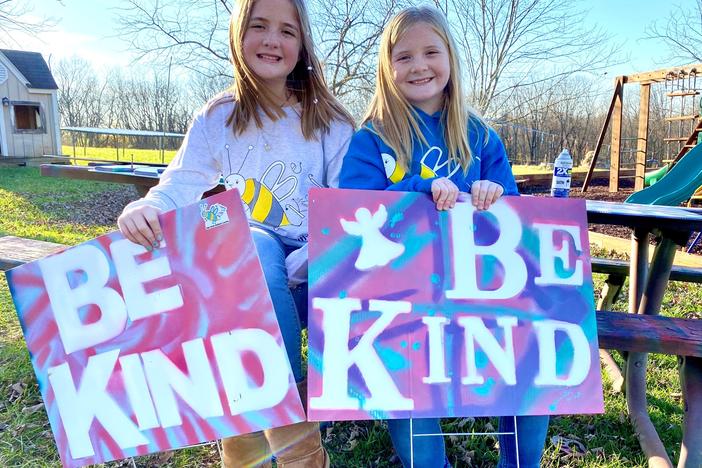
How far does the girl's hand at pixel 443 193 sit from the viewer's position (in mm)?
1472

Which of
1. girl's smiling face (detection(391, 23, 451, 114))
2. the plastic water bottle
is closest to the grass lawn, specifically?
the plastic water bottle

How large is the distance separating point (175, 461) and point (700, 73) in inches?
351

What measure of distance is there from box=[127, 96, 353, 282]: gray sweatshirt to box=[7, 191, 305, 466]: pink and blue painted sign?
1.33 ft

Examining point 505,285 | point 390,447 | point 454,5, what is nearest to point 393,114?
point 505,285

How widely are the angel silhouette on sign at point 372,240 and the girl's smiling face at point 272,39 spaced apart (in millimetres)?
706

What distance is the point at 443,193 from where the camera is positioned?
4.83 feet

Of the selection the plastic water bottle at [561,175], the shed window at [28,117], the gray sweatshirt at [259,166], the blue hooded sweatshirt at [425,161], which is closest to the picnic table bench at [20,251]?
the gray sweatshirt at [259,166]

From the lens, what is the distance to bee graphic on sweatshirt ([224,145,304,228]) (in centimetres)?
186

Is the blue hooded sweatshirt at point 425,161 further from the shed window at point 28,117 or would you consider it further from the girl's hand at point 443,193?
the shed window at point 28,117

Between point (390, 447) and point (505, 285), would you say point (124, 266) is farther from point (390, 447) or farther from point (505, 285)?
point (390, 447)

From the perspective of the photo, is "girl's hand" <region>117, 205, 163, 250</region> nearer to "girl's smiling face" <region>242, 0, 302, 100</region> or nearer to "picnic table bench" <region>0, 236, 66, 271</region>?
"girl's smiling face" <region>242, 0, 302, 100</region>

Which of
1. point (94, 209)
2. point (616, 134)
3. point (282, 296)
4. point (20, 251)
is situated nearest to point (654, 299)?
point (282, 296)

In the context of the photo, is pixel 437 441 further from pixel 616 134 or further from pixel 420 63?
pixel 616 134

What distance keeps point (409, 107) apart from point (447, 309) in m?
0.78
